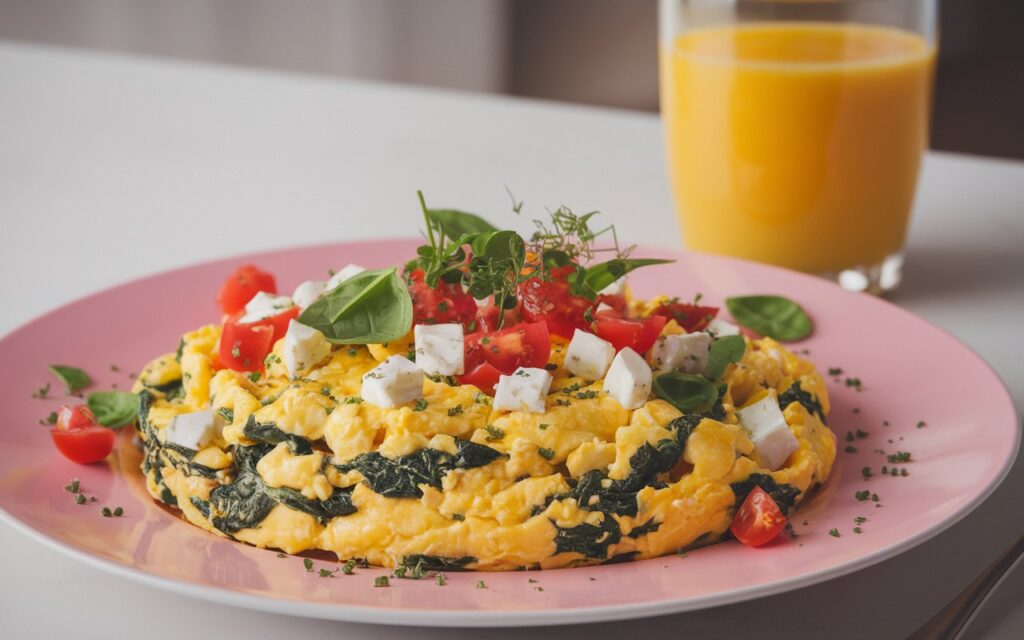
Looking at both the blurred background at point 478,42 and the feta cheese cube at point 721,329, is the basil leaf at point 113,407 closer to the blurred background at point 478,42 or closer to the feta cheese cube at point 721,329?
the feta cheese cube at point 721,329

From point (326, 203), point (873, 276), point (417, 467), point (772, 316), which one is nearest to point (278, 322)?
point (417, 467)

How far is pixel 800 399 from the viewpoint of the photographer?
2492 millimetres

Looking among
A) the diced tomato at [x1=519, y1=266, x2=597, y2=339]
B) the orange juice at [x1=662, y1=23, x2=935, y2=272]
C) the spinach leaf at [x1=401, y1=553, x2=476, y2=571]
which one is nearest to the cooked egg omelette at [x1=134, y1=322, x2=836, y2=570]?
the spinach leaf at [x1=401, y1=553, x2=476, y2=571]

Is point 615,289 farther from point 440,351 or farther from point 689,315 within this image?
point 440,351

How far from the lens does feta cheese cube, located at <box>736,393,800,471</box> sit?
2281mm

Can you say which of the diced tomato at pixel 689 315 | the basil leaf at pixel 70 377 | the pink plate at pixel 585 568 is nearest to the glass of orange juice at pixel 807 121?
the pink plate at pixel 585 568

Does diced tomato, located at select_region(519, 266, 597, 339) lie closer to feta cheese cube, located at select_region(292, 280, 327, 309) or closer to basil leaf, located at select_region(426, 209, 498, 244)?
basil leaf, located at select_region(426, 209, 498, 244)

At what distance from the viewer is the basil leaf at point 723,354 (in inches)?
94.7

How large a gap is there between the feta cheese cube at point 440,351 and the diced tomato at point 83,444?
2.23 feet

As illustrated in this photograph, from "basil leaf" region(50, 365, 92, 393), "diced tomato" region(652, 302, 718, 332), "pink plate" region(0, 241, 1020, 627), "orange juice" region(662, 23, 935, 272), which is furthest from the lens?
"orange juice" region(662, 23, 935, 272)

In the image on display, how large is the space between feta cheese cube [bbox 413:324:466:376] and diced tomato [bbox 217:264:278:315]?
84 cm

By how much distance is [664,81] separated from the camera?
3867 millimetres

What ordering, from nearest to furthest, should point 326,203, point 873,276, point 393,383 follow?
1. point 393,383
2. point 873,276
3. point 326,203

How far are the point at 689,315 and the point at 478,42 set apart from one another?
23.0ft
